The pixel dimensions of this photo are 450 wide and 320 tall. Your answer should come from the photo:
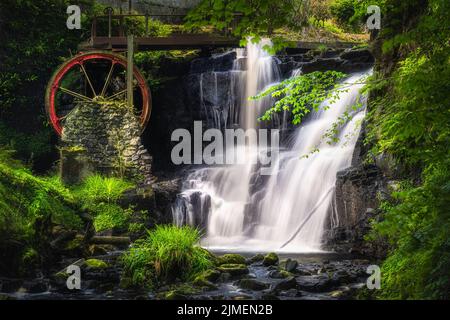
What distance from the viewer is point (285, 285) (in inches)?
301

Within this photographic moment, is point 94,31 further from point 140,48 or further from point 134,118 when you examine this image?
point 134,118

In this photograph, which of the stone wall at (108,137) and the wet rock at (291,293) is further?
the stone wall at (108,137)

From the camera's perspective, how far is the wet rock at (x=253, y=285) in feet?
25.0

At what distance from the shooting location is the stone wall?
14742 mm

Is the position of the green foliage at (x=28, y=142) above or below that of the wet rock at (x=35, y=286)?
above

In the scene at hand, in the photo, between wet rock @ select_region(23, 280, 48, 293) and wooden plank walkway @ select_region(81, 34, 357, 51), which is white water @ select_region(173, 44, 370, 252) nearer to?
wooden plank walkway @ select_region(81, 34, 357, 51)

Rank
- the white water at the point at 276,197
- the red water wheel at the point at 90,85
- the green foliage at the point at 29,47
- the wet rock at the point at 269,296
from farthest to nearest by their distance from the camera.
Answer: the green foliage at the point at 29,47
the red water wheel at the point at 90,85
the white water at the point at 276,197
the wet rock at the point at 269,296

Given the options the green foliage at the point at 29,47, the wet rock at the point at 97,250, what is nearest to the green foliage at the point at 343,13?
the green foliage at the point at 29,47

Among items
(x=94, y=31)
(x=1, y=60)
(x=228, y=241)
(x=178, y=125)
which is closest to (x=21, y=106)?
(x=1, y=60)

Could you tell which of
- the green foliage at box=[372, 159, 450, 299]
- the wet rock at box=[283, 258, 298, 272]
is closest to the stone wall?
the wet rock at box=[283, 258, 298, 272]

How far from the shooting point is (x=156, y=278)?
7.83 meters

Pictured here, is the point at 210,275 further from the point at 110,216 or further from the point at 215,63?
the point at 215,63

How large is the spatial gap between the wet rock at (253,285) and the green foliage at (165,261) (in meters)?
0.71

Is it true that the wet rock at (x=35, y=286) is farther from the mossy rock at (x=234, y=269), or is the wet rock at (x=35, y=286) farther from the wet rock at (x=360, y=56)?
the wet rock at (x=360, y=56)
